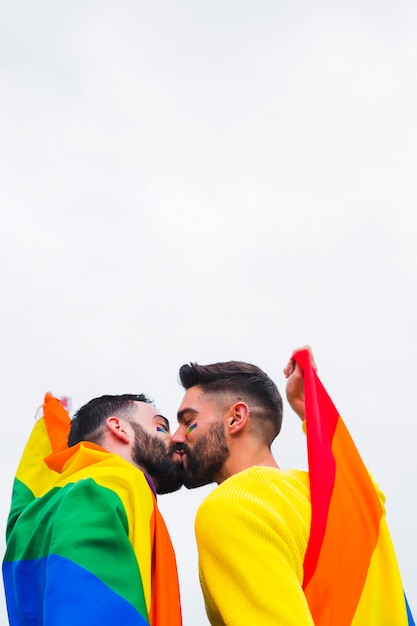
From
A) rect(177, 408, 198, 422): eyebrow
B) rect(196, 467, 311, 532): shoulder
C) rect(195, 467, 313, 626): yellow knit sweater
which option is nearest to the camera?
rect(195, 467, 313, 626): yellow knit sweater

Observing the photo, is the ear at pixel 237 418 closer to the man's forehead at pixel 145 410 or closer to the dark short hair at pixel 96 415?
the man's forehead at pixel 145 410

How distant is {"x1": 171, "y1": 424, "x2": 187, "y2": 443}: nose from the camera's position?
5770 millimetres

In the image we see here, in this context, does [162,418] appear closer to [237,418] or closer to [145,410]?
[145,410]

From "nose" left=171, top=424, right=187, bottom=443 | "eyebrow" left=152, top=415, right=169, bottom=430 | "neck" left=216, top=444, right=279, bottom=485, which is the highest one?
"eyebrow" left=152, top=415, right=169, bottom=430

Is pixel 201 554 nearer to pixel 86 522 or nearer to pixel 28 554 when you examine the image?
pixel 86 522

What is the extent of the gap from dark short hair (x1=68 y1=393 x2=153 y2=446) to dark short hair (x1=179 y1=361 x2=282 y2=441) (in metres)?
0.47

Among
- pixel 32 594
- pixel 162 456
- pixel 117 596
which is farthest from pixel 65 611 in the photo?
pixel 162 456

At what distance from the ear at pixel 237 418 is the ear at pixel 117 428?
70 cm

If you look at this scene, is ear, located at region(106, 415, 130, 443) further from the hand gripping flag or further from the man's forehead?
the hand gripping flag

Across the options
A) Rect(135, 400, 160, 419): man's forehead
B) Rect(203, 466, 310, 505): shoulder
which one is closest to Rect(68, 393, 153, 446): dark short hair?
Rect(135, 400, 160, 419): man's forehead

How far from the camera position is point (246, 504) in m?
4.43

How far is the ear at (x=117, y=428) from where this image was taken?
5.82 m

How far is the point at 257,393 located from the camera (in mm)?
5891

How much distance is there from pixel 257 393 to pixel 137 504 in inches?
54.9
